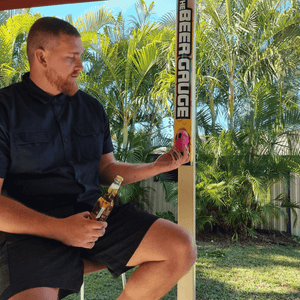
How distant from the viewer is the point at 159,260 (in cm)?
94

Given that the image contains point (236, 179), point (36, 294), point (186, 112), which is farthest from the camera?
point (236, 179)

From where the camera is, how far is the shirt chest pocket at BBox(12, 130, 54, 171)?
938mm

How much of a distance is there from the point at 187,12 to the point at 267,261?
346 centimetres

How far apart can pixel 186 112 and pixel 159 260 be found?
0.65 m

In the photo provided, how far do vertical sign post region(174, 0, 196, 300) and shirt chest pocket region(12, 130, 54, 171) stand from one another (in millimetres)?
576

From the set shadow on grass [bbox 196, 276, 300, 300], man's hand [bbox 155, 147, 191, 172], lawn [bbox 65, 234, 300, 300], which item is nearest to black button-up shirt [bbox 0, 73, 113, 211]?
man's hand [bbox 155, 147, 191, 172]

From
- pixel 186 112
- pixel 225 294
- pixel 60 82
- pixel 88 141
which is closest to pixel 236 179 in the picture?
pixel 225 294

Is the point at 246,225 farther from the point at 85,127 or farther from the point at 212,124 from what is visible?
the point at 85,127

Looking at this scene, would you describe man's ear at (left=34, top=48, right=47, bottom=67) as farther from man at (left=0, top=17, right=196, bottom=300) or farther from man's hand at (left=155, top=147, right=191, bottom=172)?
man's hand at (left=155, top=147, right=191, bottom=172)

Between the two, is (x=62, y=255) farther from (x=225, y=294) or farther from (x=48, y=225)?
(x=225, y=294)

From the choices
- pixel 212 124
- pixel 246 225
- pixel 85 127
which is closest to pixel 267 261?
pixel 246 225

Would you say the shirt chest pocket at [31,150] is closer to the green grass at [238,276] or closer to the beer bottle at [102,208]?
the beer bottle at [102,208]

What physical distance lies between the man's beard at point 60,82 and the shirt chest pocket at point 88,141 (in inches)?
→ 4.9

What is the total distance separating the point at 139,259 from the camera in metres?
0.96
